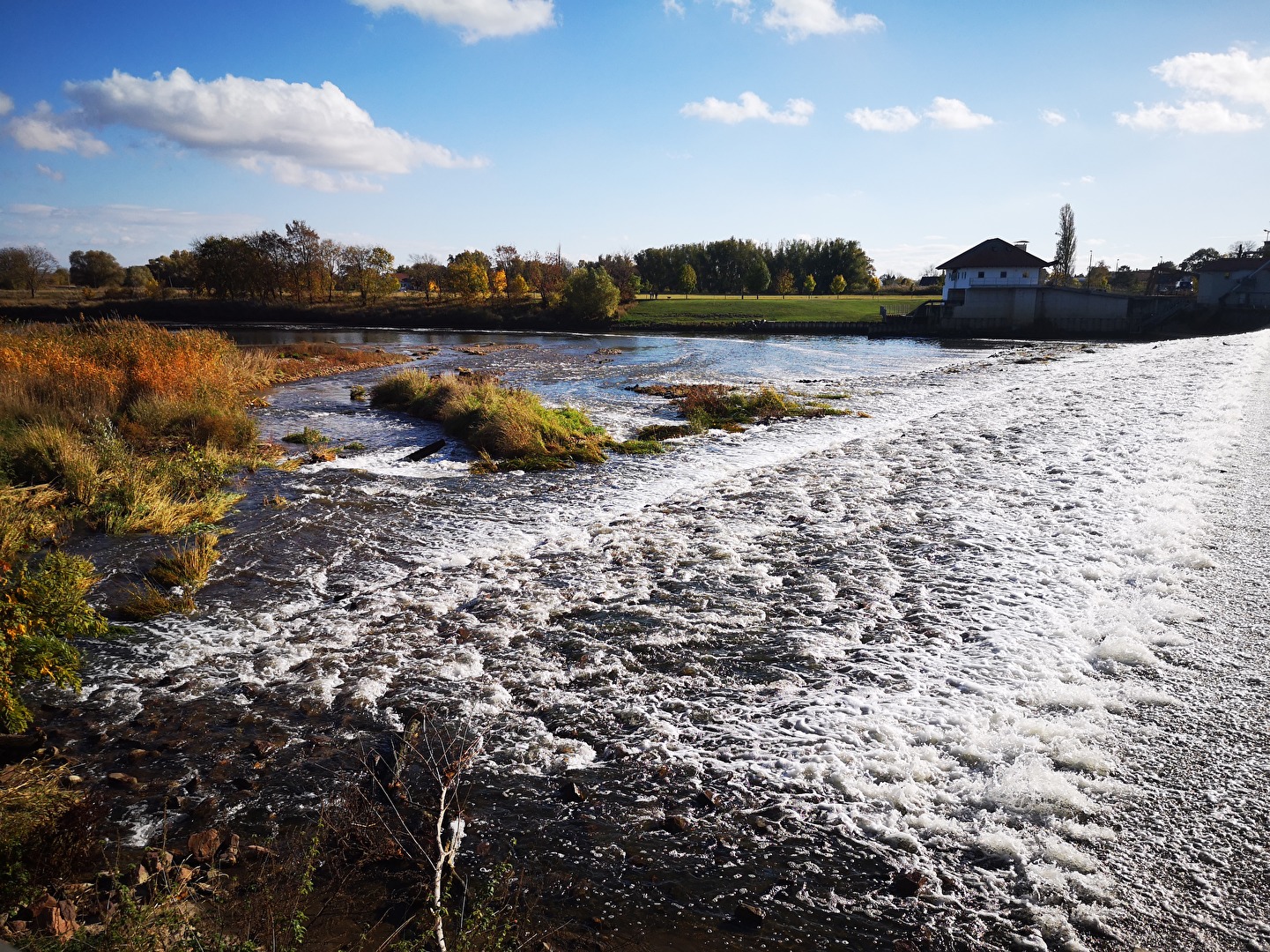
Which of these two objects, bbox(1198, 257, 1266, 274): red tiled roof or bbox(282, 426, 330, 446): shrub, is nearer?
bbox(282, 426, 330, 446): shrub

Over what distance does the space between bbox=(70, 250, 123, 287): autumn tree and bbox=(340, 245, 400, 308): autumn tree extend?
41.8 meters

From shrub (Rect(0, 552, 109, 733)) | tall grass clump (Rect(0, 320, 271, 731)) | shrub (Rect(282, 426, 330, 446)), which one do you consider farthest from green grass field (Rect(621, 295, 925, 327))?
shrub (Rect(0, 552, 109, 733))

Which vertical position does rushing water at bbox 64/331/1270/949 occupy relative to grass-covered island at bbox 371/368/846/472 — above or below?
below

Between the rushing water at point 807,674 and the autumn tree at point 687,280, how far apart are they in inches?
4128

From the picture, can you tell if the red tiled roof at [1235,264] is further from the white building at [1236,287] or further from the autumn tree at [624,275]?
the autumn tree at [624,275]

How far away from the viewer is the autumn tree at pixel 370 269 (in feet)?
337

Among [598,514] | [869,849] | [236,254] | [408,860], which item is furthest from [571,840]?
[236,254]

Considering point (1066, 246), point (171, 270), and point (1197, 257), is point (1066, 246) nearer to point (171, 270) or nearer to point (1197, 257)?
point (1197, 257)

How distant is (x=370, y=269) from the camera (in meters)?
103

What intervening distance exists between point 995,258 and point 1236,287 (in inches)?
883

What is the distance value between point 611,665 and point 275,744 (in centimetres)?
321

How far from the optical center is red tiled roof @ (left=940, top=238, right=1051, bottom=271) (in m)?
80.4

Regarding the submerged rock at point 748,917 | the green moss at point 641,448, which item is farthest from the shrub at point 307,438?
the submerged rock at point 748,917

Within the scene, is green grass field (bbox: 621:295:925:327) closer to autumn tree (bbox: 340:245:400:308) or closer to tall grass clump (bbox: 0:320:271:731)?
autumn tree (bbox: 340:245:400:308)
